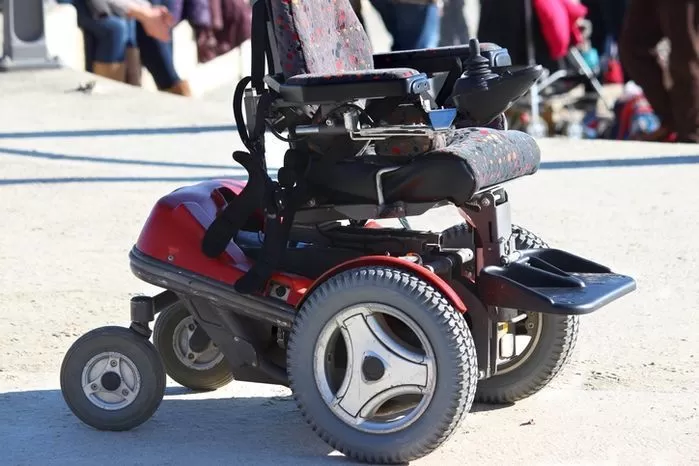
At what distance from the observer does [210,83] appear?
14.9 meters

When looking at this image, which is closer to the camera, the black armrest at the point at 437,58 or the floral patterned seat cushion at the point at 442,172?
the floral patterned seat cushion at the point at 442,172

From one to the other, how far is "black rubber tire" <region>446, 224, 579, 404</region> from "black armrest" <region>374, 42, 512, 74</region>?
54 centimetres

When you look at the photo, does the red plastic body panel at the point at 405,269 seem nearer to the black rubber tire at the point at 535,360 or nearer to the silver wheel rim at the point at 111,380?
the black rubber tire at the point at 535,360

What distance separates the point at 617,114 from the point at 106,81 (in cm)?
409

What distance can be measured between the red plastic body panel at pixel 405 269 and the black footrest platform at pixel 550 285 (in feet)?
0.38

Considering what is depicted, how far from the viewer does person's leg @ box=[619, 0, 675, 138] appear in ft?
36.6

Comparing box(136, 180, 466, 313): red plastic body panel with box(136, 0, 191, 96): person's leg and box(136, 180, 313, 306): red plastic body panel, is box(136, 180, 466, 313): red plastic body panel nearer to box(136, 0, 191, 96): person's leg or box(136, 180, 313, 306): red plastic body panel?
box(136, 180, 313, 306): red plastic body panel

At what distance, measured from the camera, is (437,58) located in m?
4.99

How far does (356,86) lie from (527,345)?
1.04m

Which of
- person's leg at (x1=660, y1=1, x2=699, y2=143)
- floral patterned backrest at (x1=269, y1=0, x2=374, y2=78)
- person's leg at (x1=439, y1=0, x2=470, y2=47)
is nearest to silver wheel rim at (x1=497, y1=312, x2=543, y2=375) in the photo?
floral patterned backrest at (x1=269, y1=0, x2=374, y2=78)

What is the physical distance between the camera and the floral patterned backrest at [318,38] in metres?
4.55

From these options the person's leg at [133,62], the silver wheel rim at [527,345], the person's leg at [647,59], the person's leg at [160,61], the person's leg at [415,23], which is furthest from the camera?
the person's leg at [160,61]

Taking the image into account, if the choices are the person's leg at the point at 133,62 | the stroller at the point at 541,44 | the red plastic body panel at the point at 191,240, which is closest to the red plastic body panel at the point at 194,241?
the red plastic body panel at the point at 191,240

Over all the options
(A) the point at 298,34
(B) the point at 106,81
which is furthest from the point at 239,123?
(B) the point at 106,81
